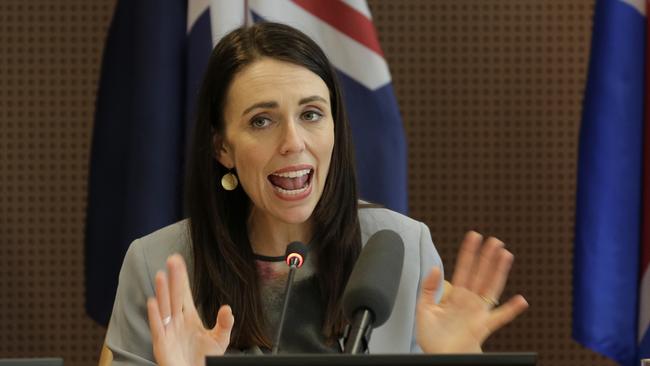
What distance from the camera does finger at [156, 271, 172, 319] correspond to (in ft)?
6.13

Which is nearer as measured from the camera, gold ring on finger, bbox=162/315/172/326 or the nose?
gold ring on finger, bbox=162/315/172/326

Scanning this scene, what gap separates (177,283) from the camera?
6.20ft

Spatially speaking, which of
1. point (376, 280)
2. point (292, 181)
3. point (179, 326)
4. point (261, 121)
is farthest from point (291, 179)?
point (376, 280)

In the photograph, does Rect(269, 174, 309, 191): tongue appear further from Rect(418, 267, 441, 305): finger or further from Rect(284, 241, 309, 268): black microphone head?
Rect(284, 241, 309, 268): black microphone head

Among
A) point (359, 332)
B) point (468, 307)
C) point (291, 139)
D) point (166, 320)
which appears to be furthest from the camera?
point (291, 139)

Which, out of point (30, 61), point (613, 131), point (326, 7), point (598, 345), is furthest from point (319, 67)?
point (30, 61)

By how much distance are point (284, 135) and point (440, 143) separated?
170 centimetres

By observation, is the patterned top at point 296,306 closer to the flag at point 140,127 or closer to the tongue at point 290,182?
the tongue at point 290,182

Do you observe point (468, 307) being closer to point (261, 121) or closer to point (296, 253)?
point (296, 253)

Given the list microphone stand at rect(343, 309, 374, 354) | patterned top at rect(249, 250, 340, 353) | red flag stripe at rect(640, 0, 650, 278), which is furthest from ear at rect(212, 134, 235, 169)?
red flag stripe at rect(640, 0, 650, 278)

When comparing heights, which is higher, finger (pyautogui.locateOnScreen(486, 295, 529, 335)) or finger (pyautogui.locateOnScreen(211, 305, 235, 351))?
finger (pyautogui.locateOnScreen(486, 295, 529, 335))

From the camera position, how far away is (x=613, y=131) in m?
3.35

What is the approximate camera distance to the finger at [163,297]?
1867mm

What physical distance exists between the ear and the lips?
0.14 m
